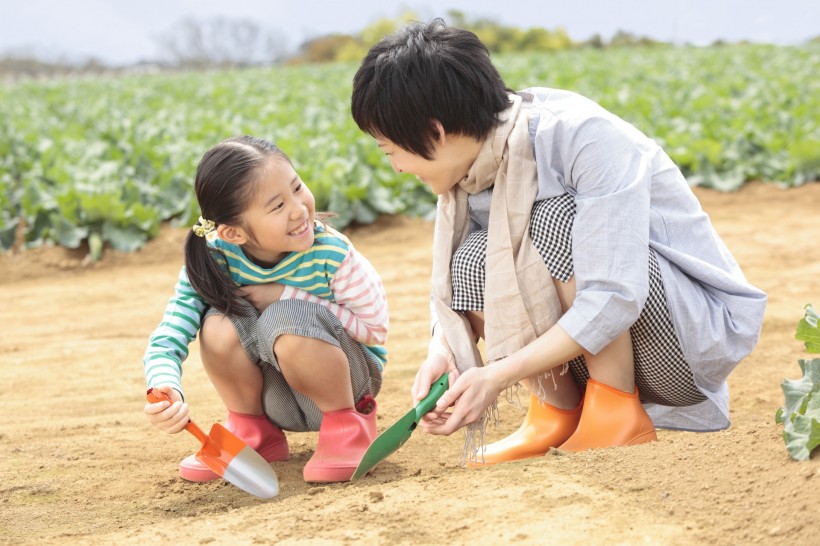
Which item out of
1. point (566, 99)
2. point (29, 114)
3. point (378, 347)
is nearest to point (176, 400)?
point (378, 347)

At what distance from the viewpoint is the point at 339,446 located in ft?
7.73

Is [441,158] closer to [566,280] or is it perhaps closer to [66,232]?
[566,280]

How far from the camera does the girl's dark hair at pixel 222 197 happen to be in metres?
2.24

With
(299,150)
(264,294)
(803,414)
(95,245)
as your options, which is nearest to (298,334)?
(264,294)

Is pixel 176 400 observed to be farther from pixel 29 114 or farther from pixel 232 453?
pixel 29 114

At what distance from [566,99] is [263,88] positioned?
56.0 ft

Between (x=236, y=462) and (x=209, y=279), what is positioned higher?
(x=209, y=279)

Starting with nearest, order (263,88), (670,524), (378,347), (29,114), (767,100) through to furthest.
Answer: (670,524)
(378,347)
(767,100)
(29,114)
(263,88)

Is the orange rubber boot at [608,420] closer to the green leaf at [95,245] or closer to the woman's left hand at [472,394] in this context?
the woman's left hand at [472,394]

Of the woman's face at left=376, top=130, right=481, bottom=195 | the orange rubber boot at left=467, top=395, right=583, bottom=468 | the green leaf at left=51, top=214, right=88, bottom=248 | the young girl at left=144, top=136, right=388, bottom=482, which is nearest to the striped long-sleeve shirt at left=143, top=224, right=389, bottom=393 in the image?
the young girl at left=144, top=136, right=388, bottom=482

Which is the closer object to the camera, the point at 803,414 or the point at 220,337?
the point at 803,414

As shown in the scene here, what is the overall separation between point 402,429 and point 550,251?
0.52 metres

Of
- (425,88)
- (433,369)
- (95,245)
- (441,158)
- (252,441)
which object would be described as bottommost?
(95,245)

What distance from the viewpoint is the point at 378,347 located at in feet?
A: 8.36
